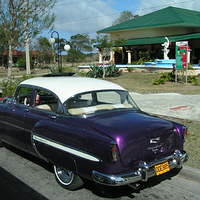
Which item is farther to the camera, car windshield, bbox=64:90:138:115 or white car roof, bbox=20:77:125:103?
white car roof, bbox=20:77:125:103

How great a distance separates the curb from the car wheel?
1.77m

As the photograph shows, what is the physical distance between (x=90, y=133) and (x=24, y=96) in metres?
2.23

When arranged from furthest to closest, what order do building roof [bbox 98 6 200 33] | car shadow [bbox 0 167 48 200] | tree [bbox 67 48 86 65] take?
tree [bbox 67 48 86 65] → building roof [bbox 98 6 200 33] → car shadow [bbox 0 167 48 200]

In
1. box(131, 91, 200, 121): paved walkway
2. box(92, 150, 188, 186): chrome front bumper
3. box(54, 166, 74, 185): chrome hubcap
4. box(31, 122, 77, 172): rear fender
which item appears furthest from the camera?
box(131, 91, 200, 121): paved walkway

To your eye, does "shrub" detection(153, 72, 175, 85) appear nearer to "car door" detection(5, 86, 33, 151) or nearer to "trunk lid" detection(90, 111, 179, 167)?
"car door" detection(5, 86, 33, 151)

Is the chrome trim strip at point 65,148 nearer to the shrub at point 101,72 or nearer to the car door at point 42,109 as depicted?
the car door at point 42,109

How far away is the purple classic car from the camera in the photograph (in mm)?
3693

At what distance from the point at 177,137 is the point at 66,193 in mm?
1816

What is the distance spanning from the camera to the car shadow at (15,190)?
4.21 metres

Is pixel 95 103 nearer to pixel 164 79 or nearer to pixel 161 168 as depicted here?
pixel 161 168

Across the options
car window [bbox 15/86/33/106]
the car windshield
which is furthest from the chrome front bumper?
car window [bbox 15/86/33/106]

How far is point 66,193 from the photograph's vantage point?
4293 mm

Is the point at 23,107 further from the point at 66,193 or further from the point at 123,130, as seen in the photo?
the point at 123,130

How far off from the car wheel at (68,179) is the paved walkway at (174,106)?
4.93 metres
